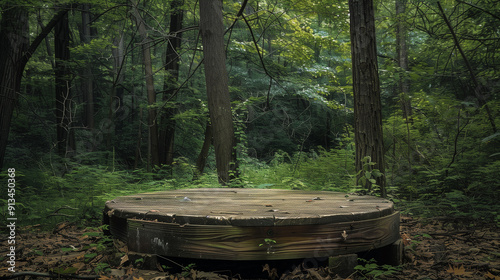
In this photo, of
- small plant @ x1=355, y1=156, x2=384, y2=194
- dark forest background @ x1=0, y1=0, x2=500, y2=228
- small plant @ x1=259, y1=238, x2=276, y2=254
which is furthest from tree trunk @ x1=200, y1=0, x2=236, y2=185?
small plant @ x1=259, y1=238, x2=276, y2=254

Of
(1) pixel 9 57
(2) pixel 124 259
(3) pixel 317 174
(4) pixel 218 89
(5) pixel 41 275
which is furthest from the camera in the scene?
(1) pixel 9 57

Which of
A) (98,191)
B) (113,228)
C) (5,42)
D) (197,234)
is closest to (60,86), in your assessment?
(5,42)

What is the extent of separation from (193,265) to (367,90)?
3530mm

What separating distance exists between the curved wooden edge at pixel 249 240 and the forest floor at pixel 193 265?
0.15 m

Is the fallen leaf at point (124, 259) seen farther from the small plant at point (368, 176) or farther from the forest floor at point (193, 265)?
the small plant at point (368, 176)

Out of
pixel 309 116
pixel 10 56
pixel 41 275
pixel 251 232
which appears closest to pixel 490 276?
pixel 251 232

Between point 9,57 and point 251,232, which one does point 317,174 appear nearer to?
point 251,232

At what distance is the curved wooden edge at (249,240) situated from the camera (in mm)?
2334

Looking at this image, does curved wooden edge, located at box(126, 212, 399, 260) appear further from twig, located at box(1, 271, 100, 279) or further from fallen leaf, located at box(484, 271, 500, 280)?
fallen leaf, located at box(484, 271, 500, 280)

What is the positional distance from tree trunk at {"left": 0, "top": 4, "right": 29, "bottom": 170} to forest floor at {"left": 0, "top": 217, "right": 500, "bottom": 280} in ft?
16.3

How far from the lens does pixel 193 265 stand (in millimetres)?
2549

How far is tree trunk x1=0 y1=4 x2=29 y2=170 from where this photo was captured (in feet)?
27.2

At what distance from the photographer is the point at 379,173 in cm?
475

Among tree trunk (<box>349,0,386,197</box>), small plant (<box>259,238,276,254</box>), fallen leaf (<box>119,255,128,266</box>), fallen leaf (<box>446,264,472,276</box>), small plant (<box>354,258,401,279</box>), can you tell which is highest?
tree trunk (<box>349,0,386,197</box>)
